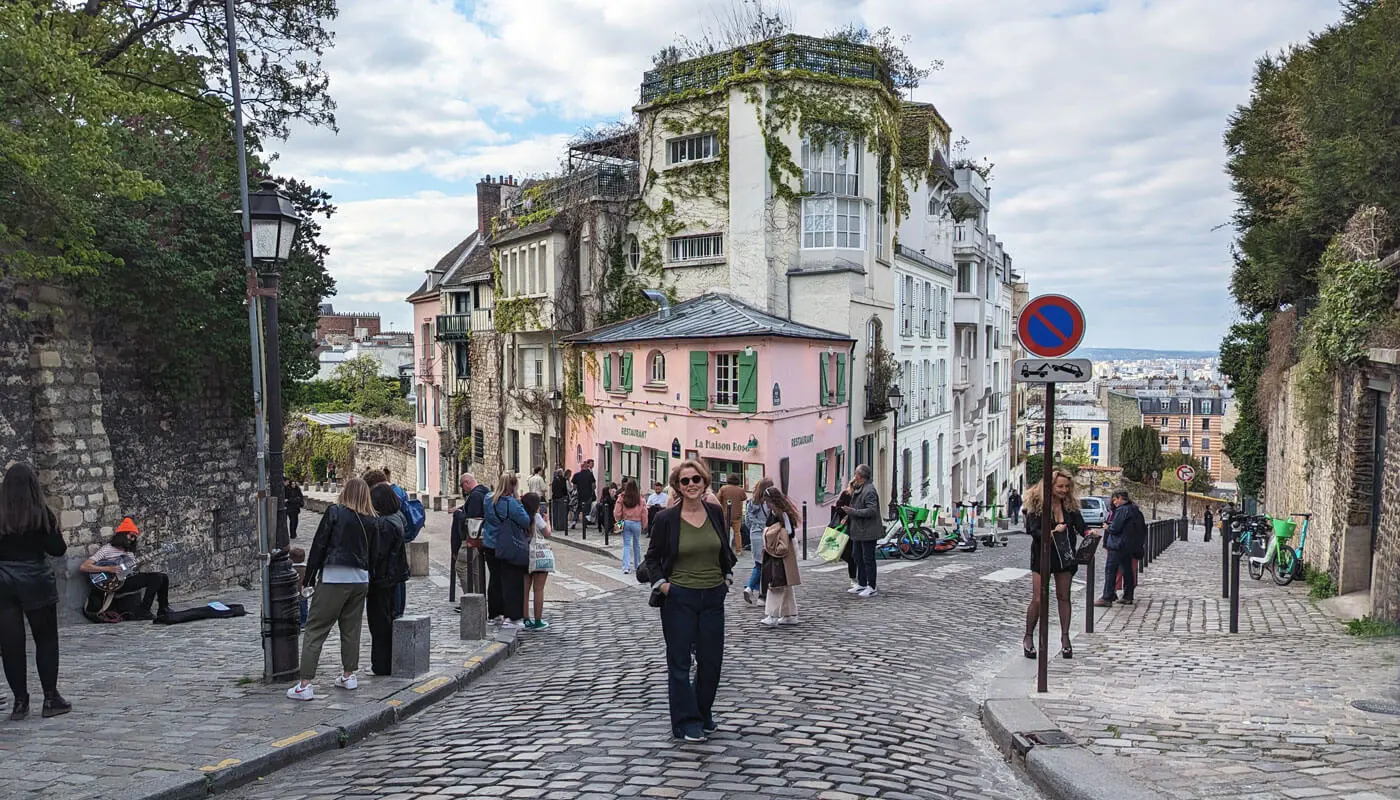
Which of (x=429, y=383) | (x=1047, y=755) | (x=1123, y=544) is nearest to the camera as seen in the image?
(x=1047, y=755)

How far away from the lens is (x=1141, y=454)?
76562 mm

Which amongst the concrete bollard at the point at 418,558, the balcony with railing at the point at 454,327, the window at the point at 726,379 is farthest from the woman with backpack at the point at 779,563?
the balcony with railing at the point at 454,327

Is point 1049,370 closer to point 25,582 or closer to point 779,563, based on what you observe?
point 779,563

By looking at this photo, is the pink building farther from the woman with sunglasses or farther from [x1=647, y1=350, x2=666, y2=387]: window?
the woman with sunglasses

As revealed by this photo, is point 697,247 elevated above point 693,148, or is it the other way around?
point 693,148

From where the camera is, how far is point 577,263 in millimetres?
32156

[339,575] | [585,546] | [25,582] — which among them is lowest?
[585,546]

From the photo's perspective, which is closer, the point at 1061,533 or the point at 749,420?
the point at 1061,533

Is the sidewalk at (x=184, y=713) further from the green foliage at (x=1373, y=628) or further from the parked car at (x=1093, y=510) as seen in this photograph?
the parked car at (x=1093, y=510)

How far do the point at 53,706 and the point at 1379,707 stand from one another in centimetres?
898

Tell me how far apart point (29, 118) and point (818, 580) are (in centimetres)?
1155

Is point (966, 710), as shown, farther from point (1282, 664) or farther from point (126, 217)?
point (126, 217)

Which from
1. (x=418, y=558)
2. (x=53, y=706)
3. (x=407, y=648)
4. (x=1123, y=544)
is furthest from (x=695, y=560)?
(x=418, y=558)

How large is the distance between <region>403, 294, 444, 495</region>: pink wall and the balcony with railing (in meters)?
2.61
